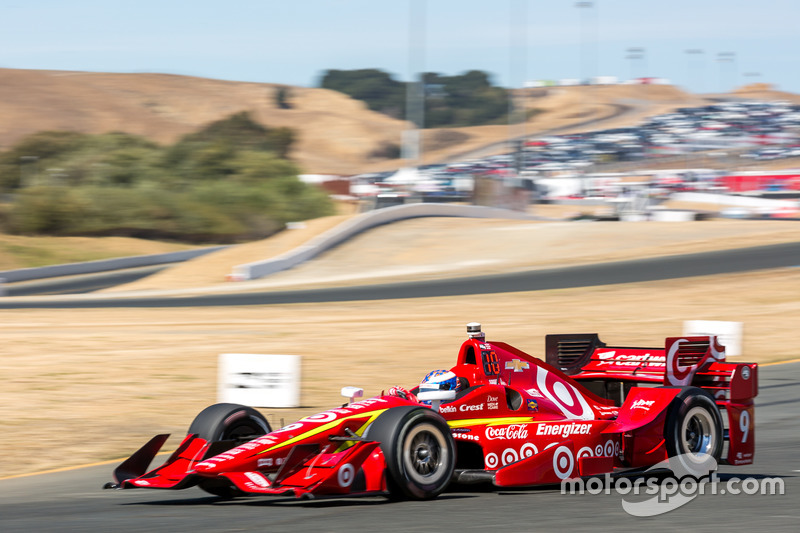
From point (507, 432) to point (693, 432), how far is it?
1794 millimetres

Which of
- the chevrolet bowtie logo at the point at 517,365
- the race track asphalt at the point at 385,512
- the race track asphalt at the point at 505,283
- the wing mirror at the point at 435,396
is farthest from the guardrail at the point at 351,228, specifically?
the wing mirror at the point at 435,396

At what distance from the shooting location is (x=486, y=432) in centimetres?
767

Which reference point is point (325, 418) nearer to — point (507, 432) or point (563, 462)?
point (507, 432)

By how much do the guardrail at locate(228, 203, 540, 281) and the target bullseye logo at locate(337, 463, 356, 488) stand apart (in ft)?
116

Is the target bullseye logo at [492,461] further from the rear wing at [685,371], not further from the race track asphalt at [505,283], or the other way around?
the race track asphalt at [505,283]

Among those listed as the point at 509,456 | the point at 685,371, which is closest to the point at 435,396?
the point at 509,456

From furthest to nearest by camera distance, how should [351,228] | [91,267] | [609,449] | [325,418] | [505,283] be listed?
[351,228] → [91,267] → [505,283] → [609,449] → [325,418]

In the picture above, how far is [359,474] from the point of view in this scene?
22.9 ft

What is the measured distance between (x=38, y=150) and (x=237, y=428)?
9985 cm

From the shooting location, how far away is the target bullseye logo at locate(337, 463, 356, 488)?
6871mm

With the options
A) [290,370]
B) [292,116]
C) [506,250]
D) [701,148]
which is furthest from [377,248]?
[292,116]

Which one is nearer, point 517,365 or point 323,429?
point 323,429

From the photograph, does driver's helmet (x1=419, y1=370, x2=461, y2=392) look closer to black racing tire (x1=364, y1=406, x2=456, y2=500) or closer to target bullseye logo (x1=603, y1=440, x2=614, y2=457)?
black racing tire (x1=364, y1=406, x2=456, y2=500)

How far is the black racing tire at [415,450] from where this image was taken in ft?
23.0
